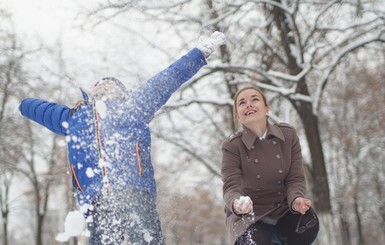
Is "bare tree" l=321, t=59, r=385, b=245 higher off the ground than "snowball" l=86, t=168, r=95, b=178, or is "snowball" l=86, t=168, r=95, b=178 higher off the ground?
"bare tree" l=321, t=59, r=385, b=245

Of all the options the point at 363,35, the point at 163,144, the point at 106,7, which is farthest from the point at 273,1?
the point at 163,144

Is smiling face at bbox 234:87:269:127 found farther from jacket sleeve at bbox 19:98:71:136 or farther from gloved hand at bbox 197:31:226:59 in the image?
jacket sleeve at bbox 19:98:71:136

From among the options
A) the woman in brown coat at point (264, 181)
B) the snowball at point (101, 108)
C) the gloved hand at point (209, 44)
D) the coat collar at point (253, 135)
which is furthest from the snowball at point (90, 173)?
the gloved hand at point (209, 44)

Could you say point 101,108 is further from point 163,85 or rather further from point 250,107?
point 250,107

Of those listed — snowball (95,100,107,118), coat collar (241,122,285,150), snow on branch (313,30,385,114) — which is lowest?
coat collar (241,122,285,150)

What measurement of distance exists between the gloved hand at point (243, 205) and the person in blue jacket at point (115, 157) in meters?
0.59

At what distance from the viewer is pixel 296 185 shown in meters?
3.15

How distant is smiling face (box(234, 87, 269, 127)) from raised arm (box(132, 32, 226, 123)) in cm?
41

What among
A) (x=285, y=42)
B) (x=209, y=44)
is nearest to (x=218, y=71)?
(x=285, y=42)

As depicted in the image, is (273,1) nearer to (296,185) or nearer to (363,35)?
(363,35)

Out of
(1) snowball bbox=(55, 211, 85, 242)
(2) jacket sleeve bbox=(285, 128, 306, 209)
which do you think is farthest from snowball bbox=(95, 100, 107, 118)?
(2) jacket sleeve bbox=(285, 128, 306, 209)

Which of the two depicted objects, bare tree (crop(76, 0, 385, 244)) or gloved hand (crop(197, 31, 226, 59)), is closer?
gloved hand (crop(197, 31, 226, 59))

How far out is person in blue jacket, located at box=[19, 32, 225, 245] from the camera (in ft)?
10.1

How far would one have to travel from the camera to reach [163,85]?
3.42 m
